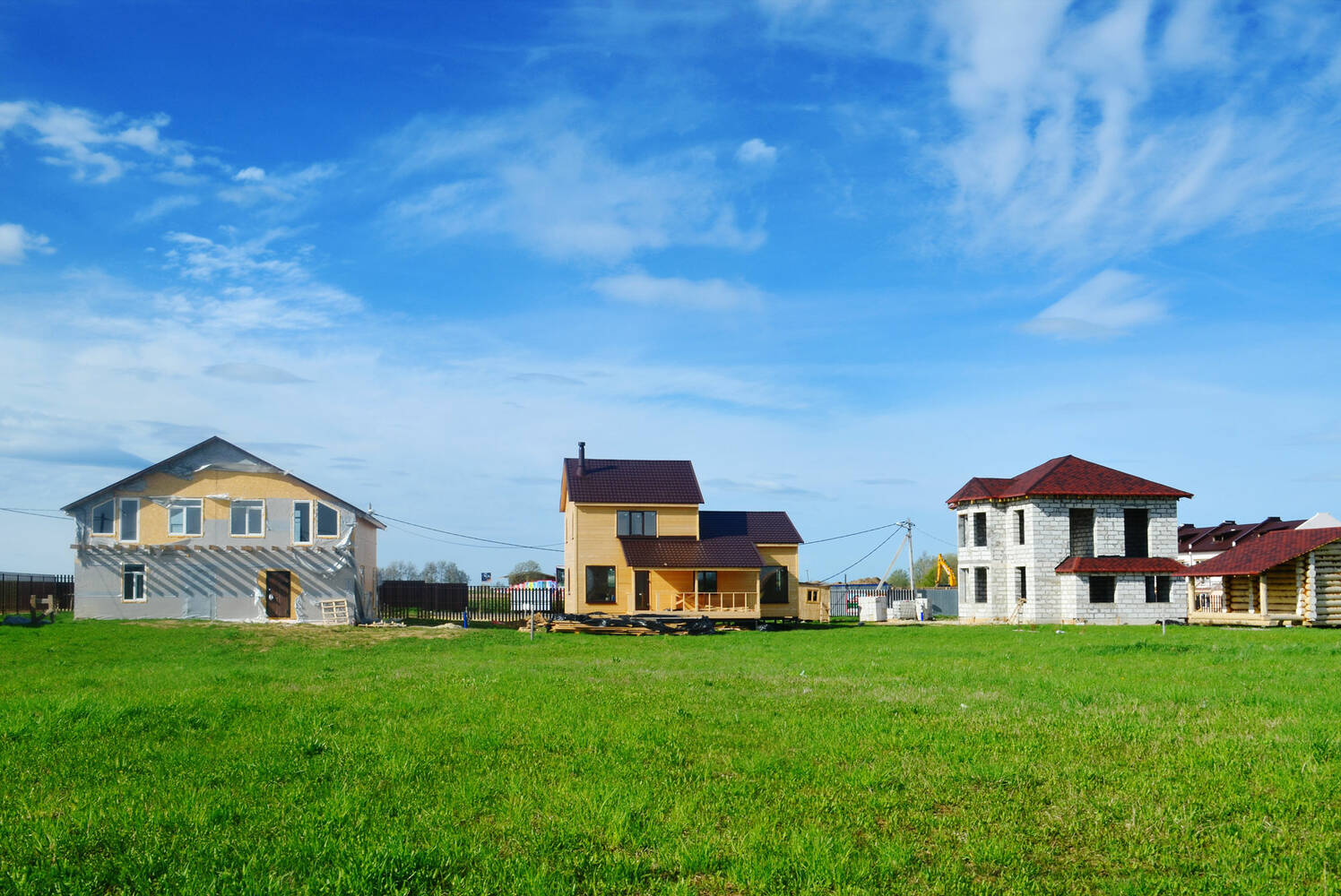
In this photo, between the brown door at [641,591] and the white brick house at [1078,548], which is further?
the white brick house at [1078,548]

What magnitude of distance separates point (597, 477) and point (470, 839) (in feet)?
141

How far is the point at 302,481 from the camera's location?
4553 centimetres

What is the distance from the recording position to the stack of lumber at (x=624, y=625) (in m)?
40.0

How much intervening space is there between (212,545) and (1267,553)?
153 ft

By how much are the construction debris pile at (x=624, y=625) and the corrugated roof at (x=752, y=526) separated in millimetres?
8754

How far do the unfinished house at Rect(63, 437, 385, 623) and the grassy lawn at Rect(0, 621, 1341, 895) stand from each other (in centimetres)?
2990

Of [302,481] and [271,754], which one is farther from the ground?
[302,481]

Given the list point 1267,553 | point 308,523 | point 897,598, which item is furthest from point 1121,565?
point 308,523

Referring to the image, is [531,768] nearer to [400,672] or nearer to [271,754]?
[271,754]

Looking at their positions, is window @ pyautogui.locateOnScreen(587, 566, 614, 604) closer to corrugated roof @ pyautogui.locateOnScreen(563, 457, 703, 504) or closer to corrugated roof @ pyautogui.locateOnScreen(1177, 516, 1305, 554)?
corrugated roof @ pyautogui.locateOnScreen(563, 457, 703, 504)

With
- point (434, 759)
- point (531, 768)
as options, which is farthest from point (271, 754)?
point (531, 768)

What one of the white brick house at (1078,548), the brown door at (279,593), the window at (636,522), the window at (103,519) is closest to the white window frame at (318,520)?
the brown door at (279,593)

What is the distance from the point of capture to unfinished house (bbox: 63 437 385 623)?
4431cm

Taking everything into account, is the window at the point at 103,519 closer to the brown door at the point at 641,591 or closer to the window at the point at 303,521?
the window at the point at 303,521
